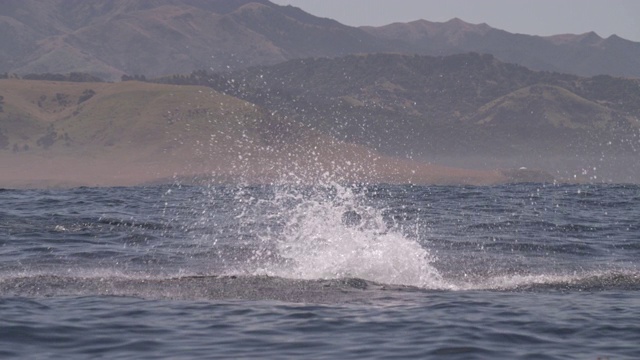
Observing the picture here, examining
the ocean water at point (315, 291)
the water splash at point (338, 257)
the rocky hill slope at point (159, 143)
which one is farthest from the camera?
the rocky hill slope at point (159, 143)

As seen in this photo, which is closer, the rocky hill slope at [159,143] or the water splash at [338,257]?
the water splash at [338,257]

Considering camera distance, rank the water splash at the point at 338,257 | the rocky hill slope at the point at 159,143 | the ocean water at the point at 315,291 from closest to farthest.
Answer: the ocean water at the point at 315,291 → the water splash at the point at 338,257 → the rocky hill slope at the point at 159,143

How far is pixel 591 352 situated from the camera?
13562mm

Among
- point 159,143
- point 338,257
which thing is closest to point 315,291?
point 338,257

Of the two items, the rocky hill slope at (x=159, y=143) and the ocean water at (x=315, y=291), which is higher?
the rocky hill slope at (x=159, y=143)

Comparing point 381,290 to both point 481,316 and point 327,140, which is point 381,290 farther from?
point 327,140

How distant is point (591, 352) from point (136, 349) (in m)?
6.02

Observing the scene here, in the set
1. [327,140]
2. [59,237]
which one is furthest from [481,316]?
[327,140]

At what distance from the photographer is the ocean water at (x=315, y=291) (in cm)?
1393

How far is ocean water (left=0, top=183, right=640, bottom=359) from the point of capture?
13.9 meters

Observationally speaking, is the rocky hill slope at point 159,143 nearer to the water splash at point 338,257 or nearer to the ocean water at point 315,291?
the ocean water at point 315,291

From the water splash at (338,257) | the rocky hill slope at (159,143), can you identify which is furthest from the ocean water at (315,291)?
the rocky hill slope at (159,143)

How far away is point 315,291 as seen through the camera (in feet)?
59.9

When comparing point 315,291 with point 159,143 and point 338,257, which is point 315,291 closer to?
point 338,257
